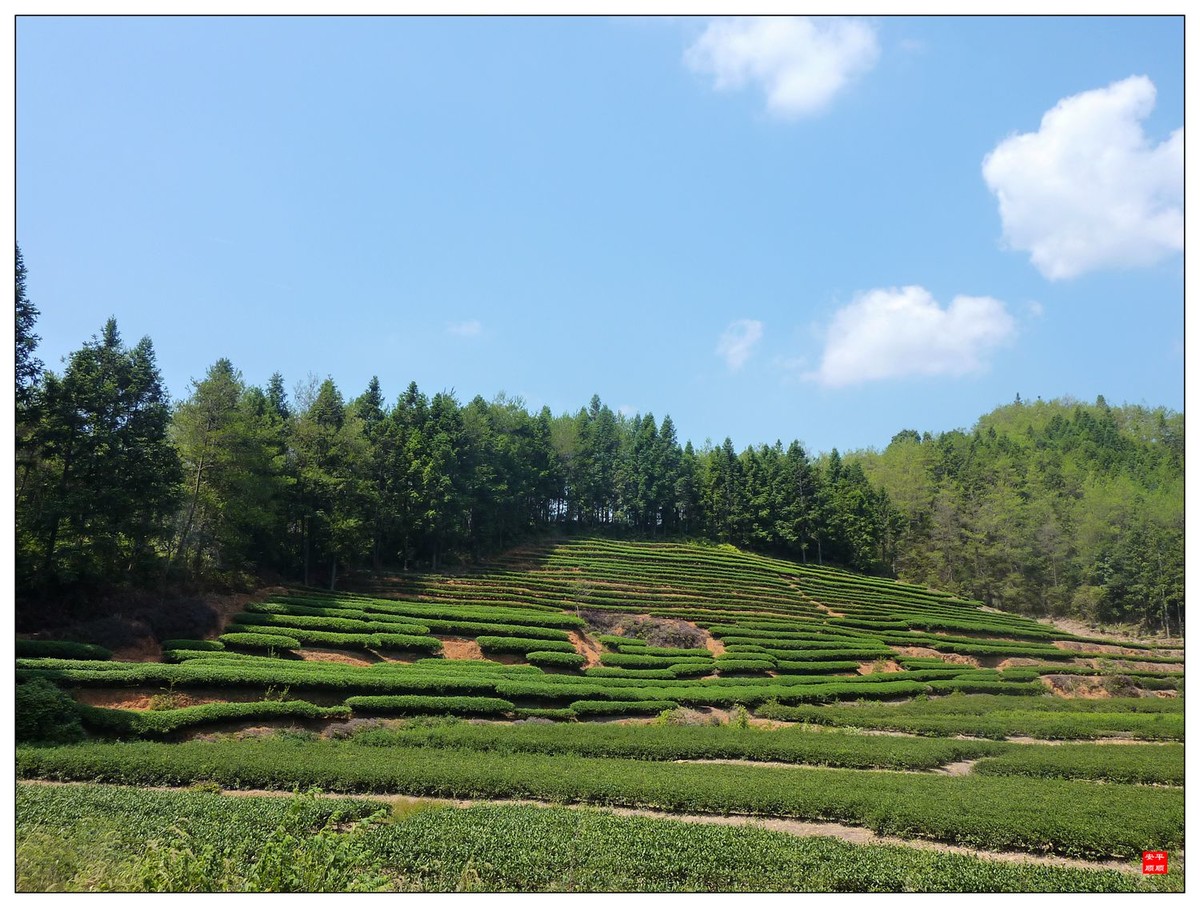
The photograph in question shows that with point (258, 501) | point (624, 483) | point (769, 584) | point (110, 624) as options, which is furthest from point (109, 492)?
point (624, 483)

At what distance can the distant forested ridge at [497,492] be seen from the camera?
27.7m

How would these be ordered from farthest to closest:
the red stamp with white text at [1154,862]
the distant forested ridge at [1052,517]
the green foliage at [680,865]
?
the distant forested ridge at [1052,517] → the red stamp with white text at [1154,862] → the green foliage at [680,865]

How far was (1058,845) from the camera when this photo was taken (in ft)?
35.8

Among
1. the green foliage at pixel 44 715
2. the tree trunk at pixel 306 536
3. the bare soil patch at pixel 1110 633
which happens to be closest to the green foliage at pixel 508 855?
the green foliage at pixel 44 715

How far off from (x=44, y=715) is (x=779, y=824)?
16.3 meters

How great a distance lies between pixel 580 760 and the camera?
16031 millimetres

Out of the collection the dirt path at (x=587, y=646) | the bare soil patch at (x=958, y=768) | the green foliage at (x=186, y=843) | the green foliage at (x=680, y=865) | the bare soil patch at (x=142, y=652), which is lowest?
the dirt path at (x=587, y=646)

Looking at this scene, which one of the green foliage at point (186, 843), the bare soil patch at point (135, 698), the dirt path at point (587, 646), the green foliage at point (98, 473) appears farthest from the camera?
the dirt path at point (587, 646)

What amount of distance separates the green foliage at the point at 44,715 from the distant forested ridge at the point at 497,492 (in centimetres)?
1272

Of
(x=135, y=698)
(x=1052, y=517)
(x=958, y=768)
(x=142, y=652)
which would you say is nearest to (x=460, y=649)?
(x=142, y=652)

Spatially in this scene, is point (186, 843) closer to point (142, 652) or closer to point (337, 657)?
point (142, 652)

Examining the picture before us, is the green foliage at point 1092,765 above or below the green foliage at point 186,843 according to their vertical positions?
below

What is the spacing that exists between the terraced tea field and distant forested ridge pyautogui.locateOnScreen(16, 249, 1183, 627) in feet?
20.0

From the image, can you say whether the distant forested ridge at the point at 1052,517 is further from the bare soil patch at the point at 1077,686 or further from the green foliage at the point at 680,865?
the green foliage at the point at 680,865
